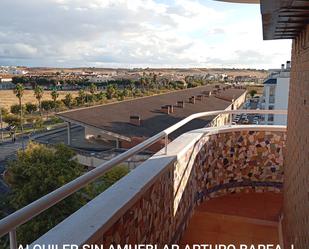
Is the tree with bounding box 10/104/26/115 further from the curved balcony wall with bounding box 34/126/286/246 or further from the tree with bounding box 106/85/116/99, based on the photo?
the curved balcony wall with bounding box 34/126/286/246

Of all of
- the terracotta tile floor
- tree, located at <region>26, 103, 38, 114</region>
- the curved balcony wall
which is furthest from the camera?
tree, located at <region>26, 103, 38, 114</region>

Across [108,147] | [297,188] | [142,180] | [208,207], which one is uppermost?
[142,180]

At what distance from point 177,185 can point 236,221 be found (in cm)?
139

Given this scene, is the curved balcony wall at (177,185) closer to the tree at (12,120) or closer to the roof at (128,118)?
the roof at (128,118)

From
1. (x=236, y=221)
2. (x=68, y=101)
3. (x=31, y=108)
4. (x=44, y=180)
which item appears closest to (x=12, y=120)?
(x=31, y=108)

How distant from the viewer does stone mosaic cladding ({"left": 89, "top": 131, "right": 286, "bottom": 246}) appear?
2.07m

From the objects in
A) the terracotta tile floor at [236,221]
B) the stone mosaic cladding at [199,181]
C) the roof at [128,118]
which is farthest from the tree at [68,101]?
the terracotta tile floor at [236,221]

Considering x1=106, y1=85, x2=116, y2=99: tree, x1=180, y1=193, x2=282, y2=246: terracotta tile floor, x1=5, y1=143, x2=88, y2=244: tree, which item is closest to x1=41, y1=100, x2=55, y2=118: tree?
x1=106, y1=85, x2=116, y2=99: tree

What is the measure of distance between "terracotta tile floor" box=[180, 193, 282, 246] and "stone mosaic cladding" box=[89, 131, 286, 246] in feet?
0.45

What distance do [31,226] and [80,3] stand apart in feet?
20.5

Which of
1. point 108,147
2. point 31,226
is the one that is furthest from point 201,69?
point 31,226

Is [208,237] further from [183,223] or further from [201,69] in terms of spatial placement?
[201,69]

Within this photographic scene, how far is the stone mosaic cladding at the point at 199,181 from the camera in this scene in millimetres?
2074

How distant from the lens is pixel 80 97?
45469 mm
